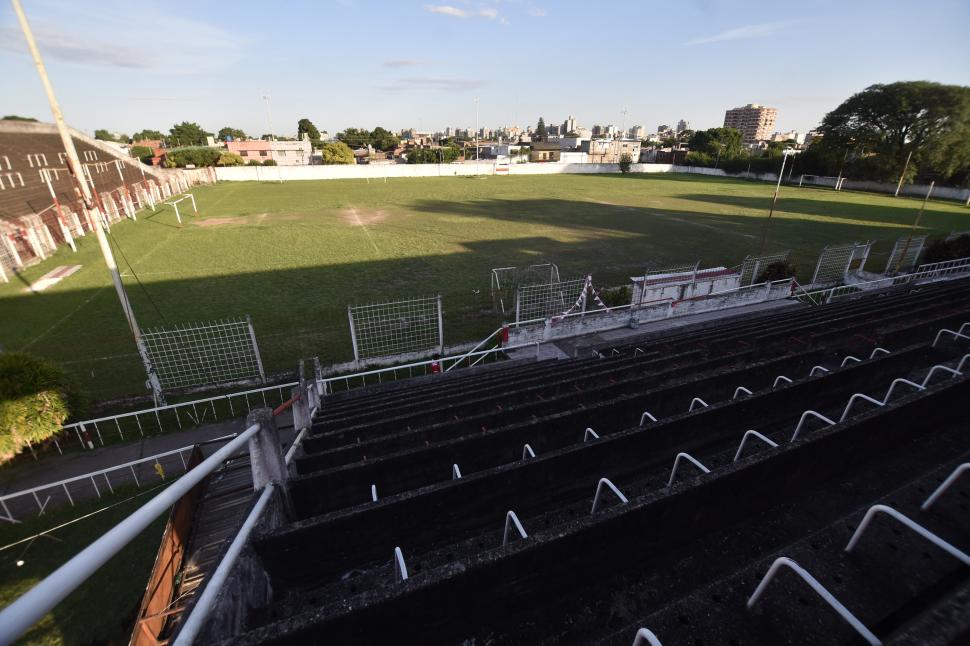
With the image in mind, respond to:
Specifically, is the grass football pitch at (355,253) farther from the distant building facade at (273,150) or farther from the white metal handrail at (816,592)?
the distant building facade at (273,150)

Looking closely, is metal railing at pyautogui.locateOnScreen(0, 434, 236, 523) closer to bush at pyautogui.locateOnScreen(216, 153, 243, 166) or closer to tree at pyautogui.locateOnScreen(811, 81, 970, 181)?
tree at pyautogui.locateOnScreen(811, 81, 970, 181)

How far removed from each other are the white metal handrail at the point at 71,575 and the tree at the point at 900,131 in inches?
2603

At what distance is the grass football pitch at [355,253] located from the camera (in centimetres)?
1240

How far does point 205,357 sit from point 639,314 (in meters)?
12.1

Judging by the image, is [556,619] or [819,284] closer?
[556,619]

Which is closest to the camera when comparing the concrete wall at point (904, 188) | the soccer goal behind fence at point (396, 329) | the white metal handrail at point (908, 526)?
the white metal handrail at point (908, 526)

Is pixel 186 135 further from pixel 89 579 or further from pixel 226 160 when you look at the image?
pixel 89 579

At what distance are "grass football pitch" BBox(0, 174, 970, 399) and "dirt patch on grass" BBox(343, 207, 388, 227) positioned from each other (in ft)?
0.51

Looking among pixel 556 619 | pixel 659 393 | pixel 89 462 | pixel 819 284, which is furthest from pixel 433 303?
pixel 819 284

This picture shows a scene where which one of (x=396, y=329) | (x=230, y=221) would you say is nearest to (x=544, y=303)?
(x=396, y=329)

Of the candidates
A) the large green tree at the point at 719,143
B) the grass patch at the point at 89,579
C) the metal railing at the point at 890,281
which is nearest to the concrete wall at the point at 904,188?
the large green tree at the point at 719,143

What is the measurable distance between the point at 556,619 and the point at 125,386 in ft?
38.3

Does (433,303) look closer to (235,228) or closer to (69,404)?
(69,404)

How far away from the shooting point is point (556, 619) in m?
2.14
